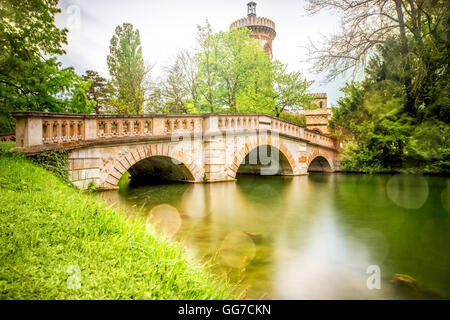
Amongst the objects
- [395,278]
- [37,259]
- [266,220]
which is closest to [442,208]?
[266,220]

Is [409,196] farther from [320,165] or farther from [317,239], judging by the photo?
[320,165]

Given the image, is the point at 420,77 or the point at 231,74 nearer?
the point at 420,77

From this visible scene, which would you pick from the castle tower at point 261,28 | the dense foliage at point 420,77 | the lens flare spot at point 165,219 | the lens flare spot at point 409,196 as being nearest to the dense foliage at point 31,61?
the lens flare spot at point 165,219

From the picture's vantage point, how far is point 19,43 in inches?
391

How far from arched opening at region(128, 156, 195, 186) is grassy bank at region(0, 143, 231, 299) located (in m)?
7.17

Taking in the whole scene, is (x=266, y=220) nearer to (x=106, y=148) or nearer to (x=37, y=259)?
(x=37, y=259)

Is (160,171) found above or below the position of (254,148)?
below

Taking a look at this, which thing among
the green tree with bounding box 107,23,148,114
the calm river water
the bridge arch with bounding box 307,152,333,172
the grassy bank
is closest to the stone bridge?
the bridge arch with bounding box 307,152,333,172

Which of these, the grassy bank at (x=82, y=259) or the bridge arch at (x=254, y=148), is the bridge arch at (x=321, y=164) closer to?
the bridge arch at (x=254, y=148)

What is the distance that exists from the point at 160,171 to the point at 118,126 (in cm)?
440

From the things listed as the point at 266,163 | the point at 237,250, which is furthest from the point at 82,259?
the point at 266,163

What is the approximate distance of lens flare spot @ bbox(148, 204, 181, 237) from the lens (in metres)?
4.79

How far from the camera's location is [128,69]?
22.1 metres
